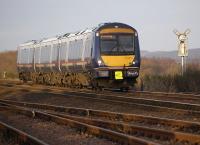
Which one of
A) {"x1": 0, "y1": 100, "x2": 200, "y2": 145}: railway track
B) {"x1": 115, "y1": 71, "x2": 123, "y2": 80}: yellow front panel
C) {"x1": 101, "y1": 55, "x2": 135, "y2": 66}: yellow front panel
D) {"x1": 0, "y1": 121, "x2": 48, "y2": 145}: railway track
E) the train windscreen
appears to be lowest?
{"x1": 0, "y1": 121, "x2": 48, "y2": 145}: railway track

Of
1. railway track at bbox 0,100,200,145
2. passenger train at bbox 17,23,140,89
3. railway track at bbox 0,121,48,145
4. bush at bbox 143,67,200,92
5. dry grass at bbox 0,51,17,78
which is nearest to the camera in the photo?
railway track at bbox 0,100,200,145

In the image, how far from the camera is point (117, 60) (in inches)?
926

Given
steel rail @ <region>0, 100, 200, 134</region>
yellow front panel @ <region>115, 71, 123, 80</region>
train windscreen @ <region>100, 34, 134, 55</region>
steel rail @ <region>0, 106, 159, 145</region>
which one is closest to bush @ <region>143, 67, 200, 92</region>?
train windscreen @ <region>100, 34, 134, 55</region>

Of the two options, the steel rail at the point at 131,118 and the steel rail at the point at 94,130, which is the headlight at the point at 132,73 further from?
the steel rail at the point at 94,130

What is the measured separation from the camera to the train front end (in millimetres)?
23266

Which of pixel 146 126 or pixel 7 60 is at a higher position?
pixel 7 60

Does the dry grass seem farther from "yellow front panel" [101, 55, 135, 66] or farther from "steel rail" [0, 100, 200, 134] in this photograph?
"steel rail" [0, 100, 200, 134]

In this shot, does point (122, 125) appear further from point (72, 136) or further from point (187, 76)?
point (187, 76)

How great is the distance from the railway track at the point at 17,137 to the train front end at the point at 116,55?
37.1ft

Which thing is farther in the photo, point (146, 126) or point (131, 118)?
point (131, 118)

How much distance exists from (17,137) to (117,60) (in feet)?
43.5

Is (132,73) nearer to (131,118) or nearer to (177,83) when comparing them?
(177,83)

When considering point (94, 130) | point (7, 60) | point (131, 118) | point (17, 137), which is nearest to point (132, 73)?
point (131, 118)

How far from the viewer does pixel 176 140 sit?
358 inches
